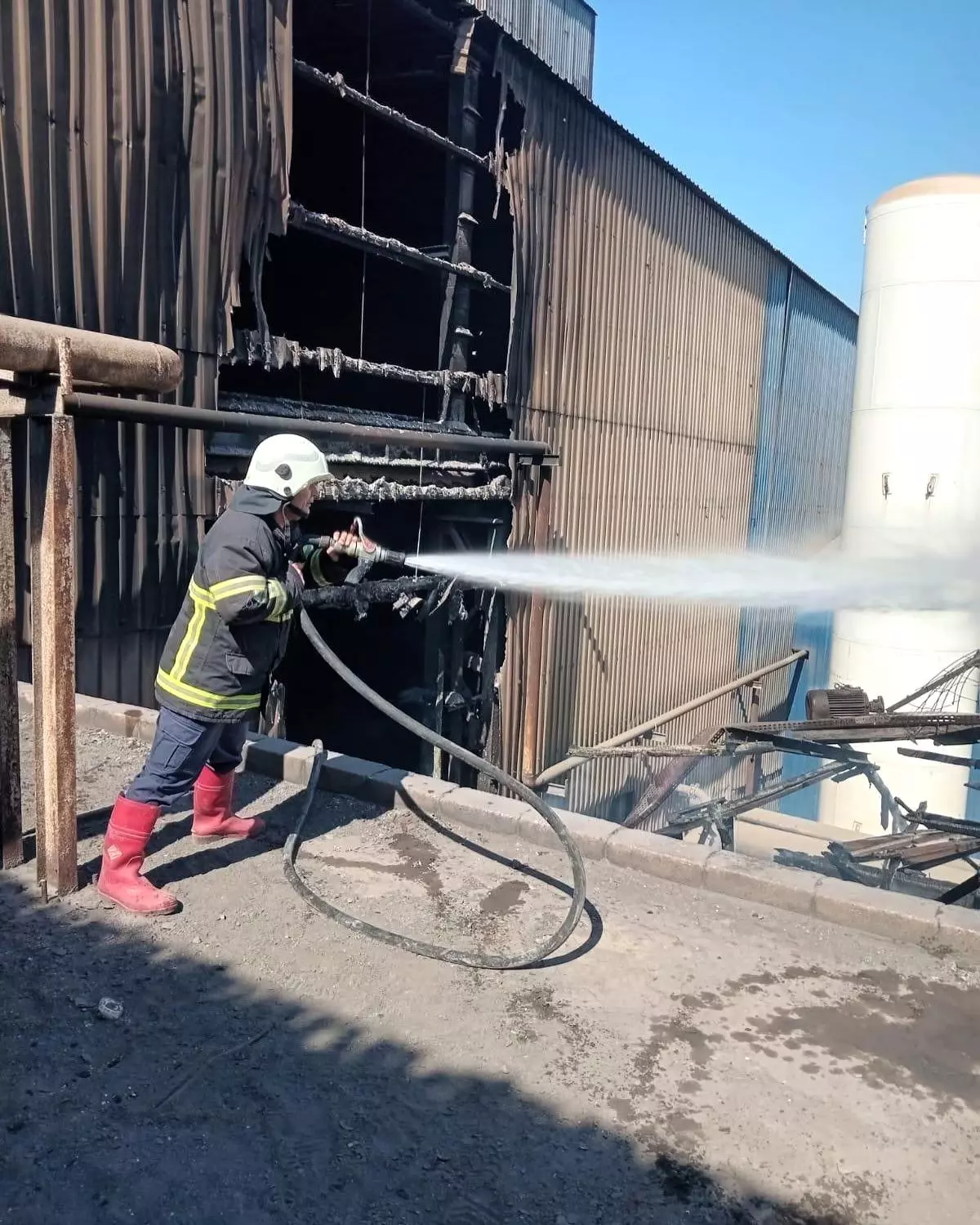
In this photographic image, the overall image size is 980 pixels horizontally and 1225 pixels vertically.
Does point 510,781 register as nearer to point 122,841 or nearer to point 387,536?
point 122,841

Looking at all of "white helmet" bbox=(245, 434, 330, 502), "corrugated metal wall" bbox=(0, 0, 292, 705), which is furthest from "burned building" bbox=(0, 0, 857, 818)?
"white helmet" bbox=(245, 434, 330, 502)

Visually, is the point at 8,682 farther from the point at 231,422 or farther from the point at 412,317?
the point at 412,317

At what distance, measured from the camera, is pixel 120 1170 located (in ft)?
8.55

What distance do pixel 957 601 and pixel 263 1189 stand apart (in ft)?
46.1

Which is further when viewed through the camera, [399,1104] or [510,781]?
[510,781]

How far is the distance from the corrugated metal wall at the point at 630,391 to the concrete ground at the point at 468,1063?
652 cm

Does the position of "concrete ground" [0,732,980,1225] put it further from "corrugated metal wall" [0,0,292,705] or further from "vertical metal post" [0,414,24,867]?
"corrugated metal wall" [0,0,292,705]

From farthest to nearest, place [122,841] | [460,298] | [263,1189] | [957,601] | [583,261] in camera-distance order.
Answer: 1. [957,601]
2. [583,261]
3. [460,298]
4. [122,841]
5. [263,1189]

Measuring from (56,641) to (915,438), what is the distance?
15.3 m

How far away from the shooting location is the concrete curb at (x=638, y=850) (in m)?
4.27

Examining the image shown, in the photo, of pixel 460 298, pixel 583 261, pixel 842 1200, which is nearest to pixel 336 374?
pixel 460 298

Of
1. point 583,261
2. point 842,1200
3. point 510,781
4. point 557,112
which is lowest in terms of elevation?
point 842,1200

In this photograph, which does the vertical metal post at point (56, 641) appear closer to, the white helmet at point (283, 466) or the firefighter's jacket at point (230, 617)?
the firefighter's jacket at point (230, 617)

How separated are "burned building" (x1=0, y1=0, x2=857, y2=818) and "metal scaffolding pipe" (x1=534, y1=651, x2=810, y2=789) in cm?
24
